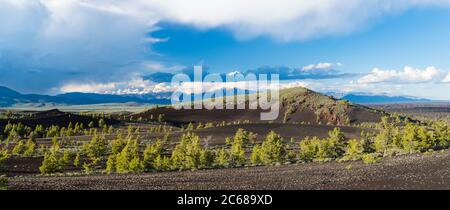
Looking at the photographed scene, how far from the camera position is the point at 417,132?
257 feet

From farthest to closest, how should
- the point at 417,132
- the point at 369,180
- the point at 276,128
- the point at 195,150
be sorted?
the point at 276,128
the point at 417,132
the point at 195,150
the point at 369,180

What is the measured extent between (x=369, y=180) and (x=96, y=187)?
77.2ft

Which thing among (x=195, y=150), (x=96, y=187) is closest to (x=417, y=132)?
(x=195, y=150)
